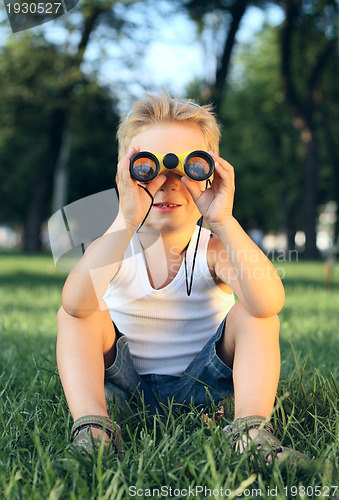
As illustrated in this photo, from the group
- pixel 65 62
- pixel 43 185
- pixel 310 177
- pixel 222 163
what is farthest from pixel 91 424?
pixel 310 177

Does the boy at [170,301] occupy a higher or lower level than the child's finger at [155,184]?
lower

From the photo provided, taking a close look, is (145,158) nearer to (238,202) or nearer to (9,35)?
(9,35)

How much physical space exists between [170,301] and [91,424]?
54 centimetres

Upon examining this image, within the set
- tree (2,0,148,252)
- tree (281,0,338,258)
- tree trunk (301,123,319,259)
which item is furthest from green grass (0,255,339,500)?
tree trunk (301,123,319,259)

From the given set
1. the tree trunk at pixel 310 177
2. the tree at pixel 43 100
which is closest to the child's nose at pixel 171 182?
the tree at pixel 43 100

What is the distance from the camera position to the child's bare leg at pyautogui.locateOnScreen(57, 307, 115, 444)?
5.84 feet

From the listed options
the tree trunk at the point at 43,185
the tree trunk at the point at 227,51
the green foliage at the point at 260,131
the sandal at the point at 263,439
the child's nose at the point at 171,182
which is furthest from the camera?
the green foliage at the point at 260,131

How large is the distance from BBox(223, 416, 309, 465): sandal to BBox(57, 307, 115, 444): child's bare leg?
41 cm

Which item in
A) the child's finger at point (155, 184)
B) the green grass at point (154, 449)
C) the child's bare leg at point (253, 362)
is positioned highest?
the child's finger at point (155, 184)

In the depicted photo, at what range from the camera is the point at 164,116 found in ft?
6.82

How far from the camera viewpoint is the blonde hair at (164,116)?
2.09m

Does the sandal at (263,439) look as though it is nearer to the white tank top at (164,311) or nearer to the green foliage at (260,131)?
the white tank top at (164,311)

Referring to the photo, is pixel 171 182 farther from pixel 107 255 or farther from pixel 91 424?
pixel 91 424

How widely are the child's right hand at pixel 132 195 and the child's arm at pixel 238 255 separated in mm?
145
